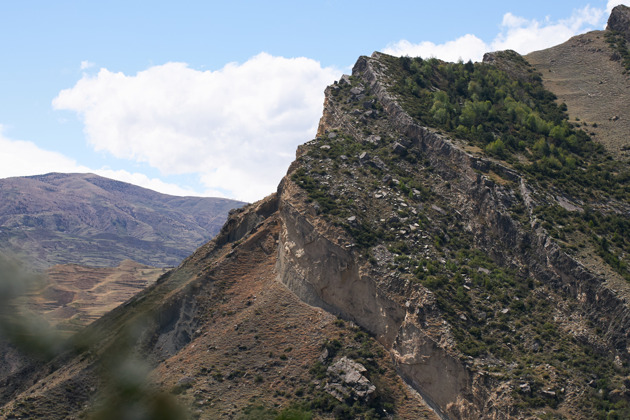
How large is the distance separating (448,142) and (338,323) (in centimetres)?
2582

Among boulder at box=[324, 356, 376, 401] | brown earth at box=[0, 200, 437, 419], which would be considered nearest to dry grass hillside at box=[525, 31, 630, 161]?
brown earth at box=[0, 200, 437, 419]

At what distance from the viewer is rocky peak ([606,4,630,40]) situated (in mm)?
104625

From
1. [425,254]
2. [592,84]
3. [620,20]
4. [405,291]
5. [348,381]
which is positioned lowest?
[348,381]

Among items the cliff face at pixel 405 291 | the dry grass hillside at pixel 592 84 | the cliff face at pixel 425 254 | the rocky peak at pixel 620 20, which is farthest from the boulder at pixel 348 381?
the rocky peak at pixel 620 20

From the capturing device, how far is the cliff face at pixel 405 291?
165ft

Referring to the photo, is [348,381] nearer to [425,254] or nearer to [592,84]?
[425,254]

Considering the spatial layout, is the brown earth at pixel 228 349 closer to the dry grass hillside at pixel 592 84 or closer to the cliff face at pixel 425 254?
the cliff face at pixel 425 254

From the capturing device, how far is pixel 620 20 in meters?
106

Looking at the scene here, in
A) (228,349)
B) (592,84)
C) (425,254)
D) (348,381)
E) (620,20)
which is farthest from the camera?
(620,20)

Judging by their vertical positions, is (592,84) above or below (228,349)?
above

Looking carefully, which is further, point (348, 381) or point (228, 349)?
point (228, 349)

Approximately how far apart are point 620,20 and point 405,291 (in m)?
76.0

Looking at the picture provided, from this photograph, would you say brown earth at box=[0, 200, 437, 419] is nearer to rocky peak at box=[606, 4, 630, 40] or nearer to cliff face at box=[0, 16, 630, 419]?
cliff face at box=[0, 16, 630, 419]

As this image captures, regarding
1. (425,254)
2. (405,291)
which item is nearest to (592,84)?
(425,254)
